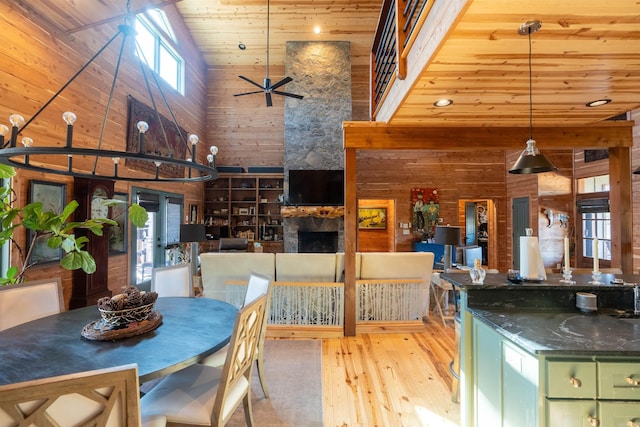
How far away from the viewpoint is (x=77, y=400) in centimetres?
107

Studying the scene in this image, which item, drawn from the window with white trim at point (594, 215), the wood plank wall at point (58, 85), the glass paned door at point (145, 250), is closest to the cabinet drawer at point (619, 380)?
the wood plank wall at point (58, 85)

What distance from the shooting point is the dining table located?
1.44 m

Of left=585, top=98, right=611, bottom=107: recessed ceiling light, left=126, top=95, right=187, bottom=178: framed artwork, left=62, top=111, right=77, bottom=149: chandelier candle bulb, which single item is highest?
Answer: left=126, top=95, right=187, bottom=178: framed artwork

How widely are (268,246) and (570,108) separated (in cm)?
677

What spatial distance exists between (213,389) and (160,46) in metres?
6.78

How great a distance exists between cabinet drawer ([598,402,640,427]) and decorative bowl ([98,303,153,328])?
2469 millimetres

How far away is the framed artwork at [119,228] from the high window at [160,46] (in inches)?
97.9

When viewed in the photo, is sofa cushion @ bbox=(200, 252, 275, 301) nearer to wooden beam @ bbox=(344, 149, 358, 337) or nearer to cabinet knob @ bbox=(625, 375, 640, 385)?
wooden beam @ bbox=(344, 149, 358, 337)

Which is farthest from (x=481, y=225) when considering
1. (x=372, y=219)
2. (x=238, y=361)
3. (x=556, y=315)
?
(x=238, y=361)

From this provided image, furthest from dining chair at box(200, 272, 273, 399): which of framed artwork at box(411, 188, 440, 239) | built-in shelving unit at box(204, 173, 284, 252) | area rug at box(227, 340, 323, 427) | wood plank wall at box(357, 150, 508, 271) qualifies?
framed artwork at box(411, 188, 440, 239)

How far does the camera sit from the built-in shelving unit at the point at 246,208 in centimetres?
823

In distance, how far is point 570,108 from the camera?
295 centimetres

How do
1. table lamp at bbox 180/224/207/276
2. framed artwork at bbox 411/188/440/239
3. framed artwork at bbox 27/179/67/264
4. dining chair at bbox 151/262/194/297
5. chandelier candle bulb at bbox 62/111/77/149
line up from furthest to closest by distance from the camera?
framed artwork at bbox 411/188/440/239 → table lamp at bbox 180/224/207/276 → framed artwork at bbox 27/179/67/264 → dining chair at bbox 151/262/194/297 → chandelier candle bulb at bbox 62/111/77/149

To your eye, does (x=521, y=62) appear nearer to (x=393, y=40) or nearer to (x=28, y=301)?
(x=393, y=40)
